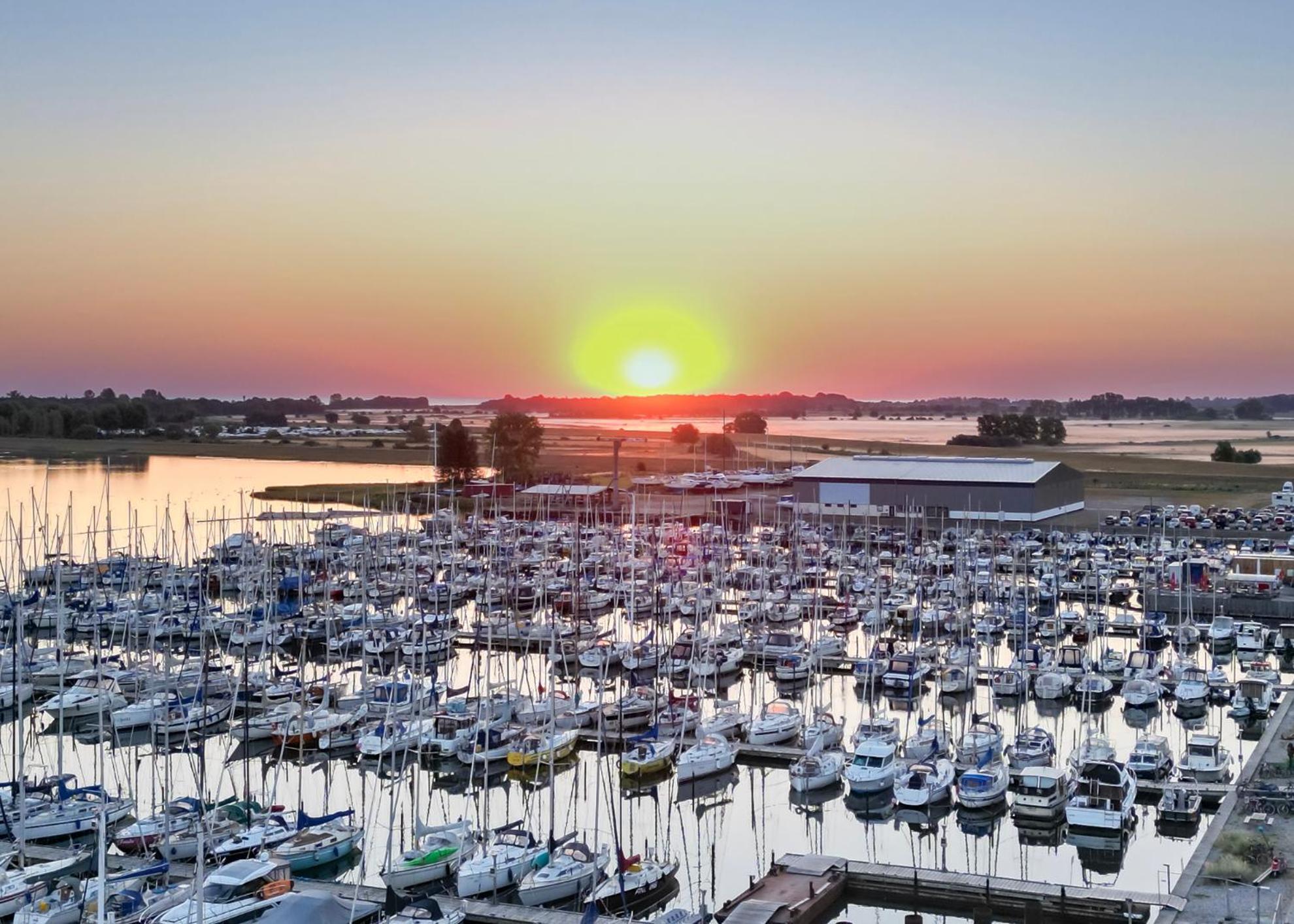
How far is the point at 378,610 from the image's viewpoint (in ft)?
147

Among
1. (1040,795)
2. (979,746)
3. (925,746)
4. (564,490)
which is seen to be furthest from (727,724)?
(564,490)

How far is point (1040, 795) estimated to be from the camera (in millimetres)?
23469

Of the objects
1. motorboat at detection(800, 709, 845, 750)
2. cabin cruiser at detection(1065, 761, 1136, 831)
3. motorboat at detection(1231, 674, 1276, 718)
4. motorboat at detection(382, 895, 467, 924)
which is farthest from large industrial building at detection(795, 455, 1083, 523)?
motorboat at detection(382, 895, 467, 924)

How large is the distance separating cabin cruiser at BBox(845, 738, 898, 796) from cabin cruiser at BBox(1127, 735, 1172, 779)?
4640 mm

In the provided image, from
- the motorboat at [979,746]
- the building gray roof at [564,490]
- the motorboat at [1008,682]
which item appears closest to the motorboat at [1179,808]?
the motorboat at [979,746]

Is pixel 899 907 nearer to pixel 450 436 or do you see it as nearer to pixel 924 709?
pixel 924 709

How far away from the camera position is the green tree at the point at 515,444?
89062mm

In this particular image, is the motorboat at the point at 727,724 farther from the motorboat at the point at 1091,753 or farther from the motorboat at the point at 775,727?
the motorboat at the point at 1091,753

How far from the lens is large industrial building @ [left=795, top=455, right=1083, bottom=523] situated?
63.3 meters

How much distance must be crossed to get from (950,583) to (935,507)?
19755mm

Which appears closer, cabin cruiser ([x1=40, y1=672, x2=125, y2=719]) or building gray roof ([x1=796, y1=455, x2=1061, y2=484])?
cabin cruiser ([x1=40, y1=672, x2=125, y2=719])

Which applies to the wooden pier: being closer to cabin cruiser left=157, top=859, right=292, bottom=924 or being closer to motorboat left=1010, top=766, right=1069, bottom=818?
motorboat left=1010, top=766, right=1069, bottom=818

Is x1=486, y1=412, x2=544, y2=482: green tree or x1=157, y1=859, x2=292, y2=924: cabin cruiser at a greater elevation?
x1=486, y1=412, x2=544, y2=482: green tree

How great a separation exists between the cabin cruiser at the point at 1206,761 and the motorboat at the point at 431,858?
14162mm
